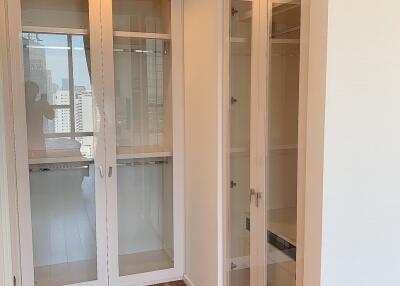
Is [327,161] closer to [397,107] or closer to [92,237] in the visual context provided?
[397,107]

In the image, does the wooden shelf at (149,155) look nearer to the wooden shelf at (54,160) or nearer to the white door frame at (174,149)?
the white door frame at (174,149)

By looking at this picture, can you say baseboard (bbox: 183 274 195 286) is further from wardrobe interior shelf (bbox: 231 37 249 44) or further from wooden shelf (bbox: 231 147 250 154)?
wardrobe interior shelf (bbox: 231 37 249 44)

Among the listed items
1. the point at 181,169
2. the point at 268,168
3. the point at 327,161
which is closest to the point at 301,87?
the point at 327,161

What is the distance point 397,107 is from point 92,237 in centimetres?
237

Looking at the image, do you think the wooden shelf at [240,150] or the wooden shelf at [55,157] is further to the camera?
the wooden shelf at [55,157]

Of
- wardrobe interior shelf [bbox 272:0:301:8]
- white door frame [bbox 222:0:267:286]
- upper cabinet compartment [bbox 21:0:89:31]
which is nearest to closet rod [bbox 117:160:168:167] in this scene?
upper cabinet compartment [bbox 21:0:89:31]

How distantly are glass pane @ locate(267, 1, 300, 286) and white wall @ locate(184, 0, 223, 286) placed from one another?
512mm

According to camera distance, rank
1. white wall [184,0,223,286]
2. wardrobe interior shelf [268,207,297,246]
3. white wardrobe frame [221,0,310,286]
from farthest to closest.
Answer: white wall [184,0,223,286] < wardrobe interior shelf [268,207,297,246] < white wardrobe frame [221,0,310,286]

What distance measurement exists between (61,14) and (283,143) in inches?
76.9

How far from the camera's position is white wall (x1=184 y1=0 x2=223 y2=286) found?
2586 millimetres

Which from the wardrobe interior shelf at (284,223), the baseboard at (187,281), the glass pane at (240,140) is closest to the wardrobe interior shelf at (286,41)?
the glass pane at (240,140)

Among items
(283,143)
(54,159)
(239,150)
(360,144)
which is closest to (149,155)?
(54,159)

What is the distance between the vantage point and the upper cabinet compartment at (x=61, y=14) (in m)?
2.89

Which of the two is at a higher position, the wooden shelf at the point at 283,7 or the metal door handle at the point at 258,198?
the wooden shelf at the point at 283,7
